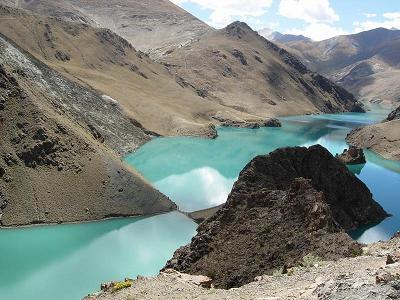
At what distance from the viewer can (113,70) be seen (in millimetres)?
157375

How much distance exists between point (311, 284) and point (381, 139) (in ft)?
380

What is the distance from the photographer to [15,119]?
2461 inches

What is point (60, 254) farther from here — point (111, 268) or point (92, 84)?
point (92, 84)

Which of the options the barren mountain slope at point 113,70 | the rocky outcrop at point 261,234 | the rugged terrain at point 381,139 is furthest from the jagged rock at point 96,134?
the rugged terrain at point 381,139

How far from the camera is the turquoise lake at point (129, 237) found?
4028 cm

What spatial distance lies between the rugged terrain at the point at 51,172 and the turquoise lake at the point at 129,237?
2.22 meters

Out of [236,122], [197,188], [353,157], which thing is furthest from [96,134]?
[236,122]

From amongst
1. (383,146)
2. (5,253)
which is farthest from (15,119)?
(383,146)

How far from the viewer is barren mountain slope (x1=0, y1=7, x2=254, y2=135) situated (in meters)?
126

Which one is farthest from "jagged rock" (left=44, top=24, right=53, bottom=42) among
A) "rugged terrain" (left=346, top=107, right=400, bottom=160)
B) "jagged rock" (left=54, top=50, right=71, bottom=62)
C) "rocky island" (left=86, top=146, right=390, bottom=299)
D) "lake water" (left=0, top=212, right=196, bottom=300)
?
"rocky island" (left=86, top=146, right=390, bottom=299)

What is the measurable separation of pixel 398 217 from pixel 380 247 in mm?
36276

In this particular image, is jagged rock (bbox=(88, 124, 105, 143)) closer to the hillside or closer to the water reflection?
the water reflection

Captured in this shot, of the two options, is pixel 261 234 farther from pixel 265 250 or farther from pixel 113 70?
pixel 113 70

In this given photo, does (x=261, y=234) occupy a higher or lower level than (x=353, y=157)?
lower
